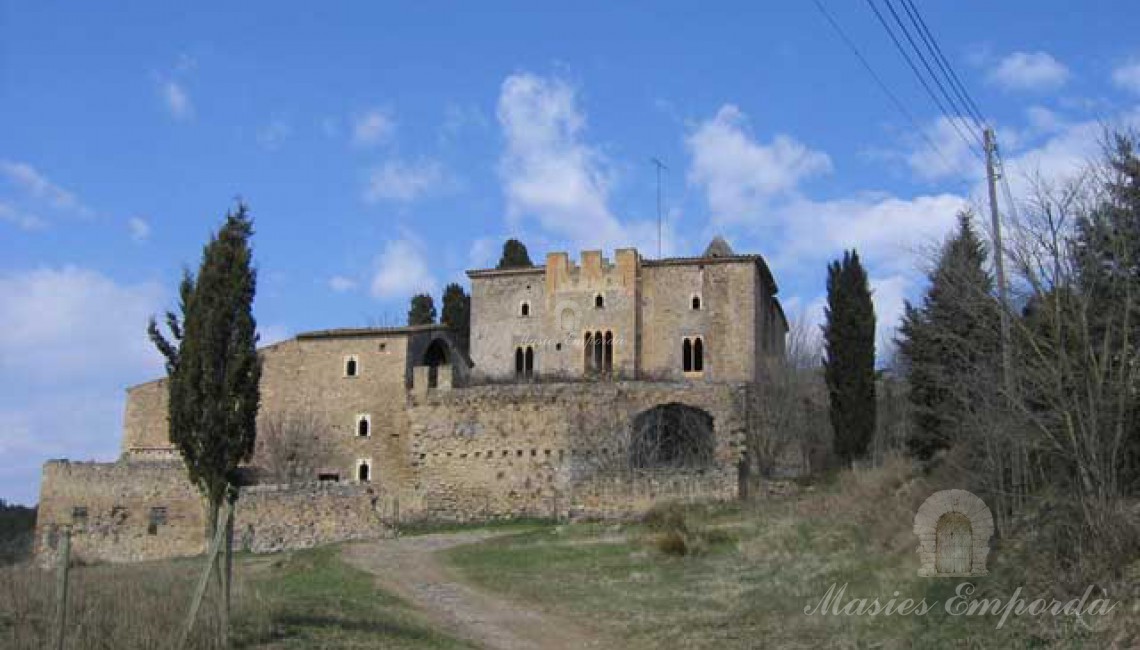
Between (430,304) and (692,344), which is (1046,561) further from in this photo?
(430,304)

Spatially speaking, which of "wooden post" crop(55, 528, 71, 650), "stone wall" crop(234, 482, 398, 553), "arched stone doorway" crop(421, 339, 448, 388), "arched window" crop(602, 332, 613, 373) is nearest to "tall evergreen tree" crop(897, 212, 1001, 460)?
"wooden post" crop(55, 528, 71, 650)

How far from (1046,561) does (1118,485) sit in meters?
1.96

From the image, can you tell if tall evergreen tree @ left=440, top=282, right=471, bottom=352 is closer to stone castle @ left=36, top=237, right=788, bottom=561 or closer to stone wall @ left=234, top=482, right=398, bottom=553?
stone castle @ left=36, top=237, right=788, bottom=561

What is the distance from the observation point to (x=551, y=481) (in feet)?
115

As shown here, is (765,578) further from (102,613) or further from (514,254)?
(514,254)

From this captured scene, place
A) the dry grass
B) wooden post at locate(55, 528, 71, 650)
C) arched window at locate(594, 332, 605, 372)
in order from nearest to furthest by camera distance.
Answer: wooden post at locate(55, 528, 71, 650), the dry grass, arched window at locate(594, 332, 605, 372)

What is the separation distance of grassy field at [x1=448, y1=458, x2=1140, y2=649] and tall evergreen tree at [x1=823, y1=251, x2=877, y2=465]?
4.99m

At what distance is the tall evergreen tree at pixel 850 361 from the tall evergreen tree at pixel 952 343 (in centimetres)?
508

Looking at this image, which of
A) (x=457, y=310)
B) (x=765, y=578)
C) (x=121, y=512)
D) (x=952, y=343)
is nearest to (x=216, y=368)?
(x=765, y=578)

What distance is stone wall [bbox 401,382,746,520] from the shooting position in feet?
114

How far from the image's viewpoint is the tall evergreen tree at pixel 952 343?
16.8 m

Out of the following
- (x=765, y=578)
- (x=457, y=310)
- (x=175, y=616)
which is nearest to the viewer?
(x=175, y=616)

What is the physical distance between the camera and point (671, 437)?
3628cm

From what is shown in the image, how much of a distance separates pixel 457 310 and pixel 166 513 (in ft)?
58.0
